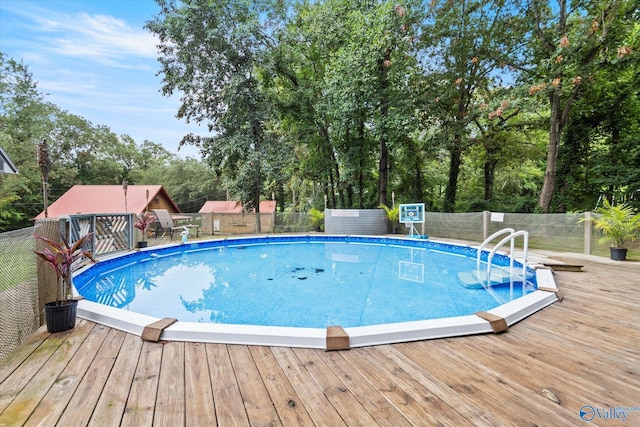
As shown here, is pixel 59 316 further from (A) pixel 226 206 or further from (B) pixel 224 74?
(A) pixel 226 206

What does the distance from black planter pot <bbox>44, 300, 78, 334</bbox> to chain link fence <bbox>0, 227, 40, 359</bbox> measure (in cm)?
16

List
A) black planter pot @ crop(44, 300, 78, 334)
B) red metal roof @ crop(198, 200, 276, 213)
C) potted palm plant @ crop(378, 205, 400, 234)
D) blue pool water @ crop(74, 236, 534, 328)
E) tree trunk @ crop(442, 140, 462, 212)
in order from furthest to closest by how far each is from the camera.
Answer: red metal roof @ crop(198, 200, 276, 213), tree trunk @ crop(442, 140, 462, 212), potted palm plant @ crop(378, 205, 400, 234), blue pool water @ crop(74, 236, 534, 328), black planter pot @ crop(44, 300, 78, 334)

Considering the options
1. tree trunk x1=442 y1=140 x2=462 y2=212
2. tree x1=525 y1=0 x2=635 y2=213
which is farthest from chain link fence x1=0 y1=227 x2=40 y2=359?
tree trunk x1=442 y1=140 x2=462 y2=212

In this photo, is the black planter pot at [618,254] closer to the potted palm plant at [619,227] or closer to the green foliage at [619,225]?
the potted palm plant at [619,227]

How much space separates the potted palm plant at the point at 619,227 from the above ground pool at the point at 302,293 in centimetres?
181

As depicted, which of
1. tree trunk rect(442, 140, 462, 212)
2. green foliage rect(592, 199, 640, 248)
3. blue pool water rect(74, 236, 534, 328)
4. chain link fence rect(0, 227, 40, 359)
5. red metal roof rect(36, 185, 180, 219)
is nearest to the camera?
chain link fence rect(0, 227, 40, 359)

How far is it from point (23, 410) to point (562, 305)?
4262 millimetres

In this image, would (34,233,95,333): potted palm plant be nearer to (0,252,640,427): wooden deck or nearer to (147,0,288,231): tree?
(0,252,640,427): wooden deck

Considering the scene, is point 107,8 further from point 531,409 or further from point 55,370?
point 531,409

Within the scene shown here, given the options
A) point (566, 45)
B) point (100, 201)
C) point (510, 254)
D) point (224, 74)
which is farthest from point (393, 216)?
point (100, 201)

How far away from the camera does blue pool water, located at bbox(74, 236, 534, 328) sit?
3.53 m

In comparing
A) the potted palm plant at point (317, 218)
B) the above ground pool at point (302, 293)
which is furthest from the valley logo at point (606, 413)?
the potted palm plant at point (317, 218)

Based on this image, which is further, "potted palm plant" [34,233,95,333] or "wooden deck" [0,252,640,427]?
"potted palm plant" [34,233,95,333]

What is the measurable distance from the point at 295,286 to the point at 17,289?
326cm
